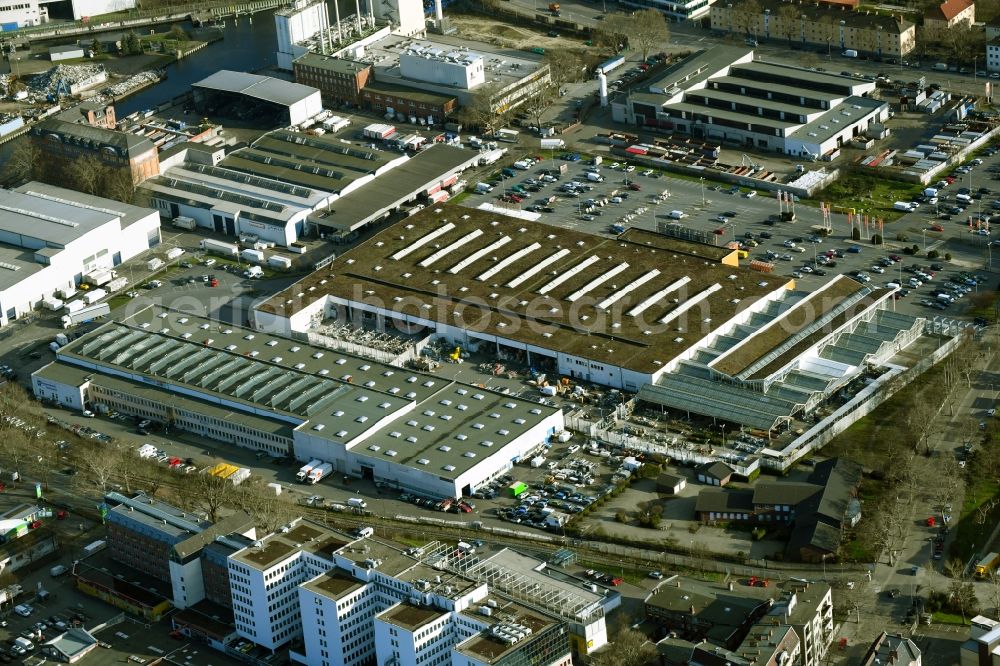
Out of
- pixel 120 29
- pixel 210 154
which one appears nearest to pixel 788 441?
pixel 210 154

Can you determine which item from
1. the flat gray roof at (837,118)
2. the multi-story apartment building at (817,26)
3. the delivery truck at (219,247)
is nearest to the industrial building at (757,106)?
the flat gray roof at (837,118)

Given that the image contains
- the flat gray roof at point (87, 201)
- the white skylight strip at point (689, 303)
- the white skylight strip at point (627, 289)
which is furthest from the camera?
the flat gray roof at point (87, 201)

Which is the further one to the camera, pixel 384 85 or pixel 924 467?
pixel 384 85

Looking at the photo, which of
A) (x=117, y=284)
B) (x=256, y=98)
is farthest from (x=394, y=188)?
(x=256, y=98)

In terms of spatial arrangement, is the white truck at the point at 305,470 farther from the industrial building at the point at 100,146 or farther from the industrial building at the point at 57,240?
the industrial building at the point at 100,146

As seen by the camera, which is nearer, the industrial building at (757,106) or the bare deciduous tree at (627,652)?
the bare deciduous tree at (627,652)

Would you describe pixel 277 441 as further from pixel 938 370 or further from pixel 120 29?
pixel 120 29

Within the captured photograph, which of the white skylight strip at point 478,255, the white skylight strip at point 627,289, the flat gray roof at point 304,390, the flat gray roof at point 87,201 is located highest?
the flat gray roof at point 87,201
